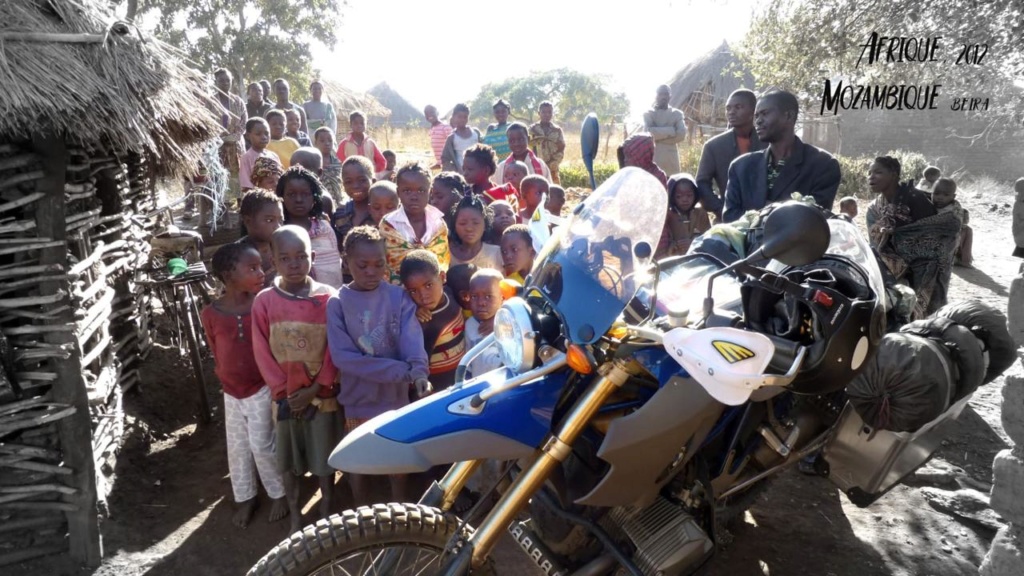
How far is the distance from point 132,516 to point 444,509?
2.43 metres

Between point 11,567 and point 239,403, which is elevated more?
point 239,403

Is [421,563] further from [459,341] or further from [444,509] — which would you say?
[459,341]

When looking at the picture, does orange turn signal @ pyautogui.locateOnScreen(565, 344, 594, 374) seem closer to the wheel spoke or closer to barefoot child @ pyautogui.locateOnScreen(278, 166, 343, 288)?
the wheel spoke

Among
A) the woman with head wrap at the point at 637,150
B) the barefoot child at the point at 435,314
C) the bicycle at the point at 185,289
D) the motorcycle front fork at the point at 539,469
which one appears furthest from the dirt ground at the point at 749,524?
the woman with head wrap at the point at 637,150

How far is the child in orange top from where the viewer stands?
A: 27.2 ft

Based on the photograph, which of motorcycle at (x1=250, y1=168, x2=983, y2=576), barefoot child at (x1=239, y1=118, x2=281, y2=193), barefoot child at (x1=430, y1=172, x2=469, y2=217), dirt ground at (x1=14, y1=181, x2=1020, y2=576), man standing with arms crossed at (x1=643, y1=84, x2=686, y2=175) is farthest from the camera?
man standing with arms crossed at (x1=643, y1=84, x2=686, y2=175)

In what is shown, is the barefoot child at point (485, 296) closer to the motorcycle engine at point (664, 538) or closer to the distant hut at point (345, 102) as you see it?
the motorcycle engine at point (664, 538)

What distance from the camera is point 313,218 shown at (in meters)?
4.39

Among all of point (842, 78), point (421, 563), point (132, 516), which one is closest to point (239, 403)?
point (132, 516)

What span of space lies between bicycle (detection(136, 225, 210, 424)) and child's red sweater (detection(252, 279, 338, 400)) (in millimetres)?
1522

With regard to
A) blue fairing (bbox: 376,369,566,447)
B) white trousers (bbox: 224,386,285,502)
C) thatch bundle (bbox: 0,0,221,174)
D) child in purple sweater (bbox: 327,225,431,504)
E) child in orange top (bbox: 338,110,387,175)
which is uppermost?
thatch bundle (bbox: 0,0,221,174)

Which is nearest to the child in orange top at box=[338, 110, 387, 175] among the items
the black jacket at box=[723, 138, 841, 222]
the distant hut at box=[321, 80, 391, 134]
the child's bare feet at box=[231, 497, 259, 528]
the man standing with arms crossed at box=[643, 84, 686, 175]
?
the man standing with arms crossed at box=[643, 84, 686, 175]

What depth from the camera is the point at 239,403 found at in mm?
3498

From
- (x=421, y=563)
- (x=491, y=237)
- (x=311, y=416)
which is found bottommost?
(x=311, y=416)
